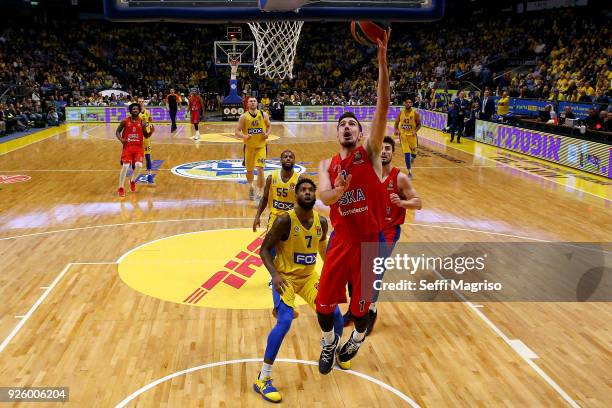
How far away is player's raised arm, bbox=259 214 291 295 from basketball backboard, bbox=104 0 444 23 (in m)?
1.62

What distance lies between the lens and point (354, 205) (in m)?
4.33

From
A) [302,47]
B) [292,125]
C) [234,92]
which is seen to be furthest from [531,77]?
[302,47]

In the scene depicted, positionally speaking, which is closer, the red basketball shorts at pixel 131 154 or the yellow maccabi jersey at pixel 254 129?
the yellow maccabi jersey at pixel 254 129

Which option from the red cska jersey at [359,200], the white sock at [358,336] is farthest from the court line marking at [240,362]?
the red cska jersey at [359,200]

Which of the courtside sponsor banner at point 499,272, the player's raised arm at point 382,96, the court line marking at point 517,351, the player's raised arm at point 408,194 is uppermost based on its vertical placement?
the player's raised arm at point 382,96

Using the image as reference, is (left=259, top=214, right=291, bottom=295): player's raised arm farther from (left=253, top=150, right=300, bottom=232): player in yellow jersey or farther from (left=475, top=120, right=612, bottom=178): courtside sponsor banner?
(left=475, top=120, right=612, bottom=178): courtside sponsor banner

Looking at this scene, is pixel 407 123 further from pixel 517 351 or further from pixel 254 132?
pixel 517 351

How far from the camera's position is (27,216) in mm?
10938

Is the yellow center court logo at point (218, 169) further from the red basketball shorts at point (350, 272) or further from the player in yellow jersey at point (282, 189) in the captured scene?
the red basketball shorts at point (350, 272)

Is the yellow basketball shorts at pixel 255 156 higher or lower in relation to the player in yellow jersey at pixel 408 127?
lower

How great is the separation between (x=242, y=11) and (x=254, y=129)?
281 inches

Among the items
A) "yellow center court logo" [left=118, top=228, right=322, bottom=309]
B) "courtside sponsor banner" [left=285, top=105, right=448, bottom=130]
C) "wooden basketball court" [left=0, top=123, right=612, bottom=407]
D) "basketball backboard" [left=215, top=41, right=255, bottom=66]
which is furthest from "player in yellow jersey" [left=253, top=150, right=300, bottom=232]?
"courtside sponsor banner" [left=285, top=105, right=448, bottom=130]

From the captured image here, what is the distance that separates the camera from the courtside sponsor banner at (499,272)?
7.20 meters

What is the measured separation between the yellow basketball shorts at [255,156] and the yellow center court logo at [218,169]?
2.80 metres
